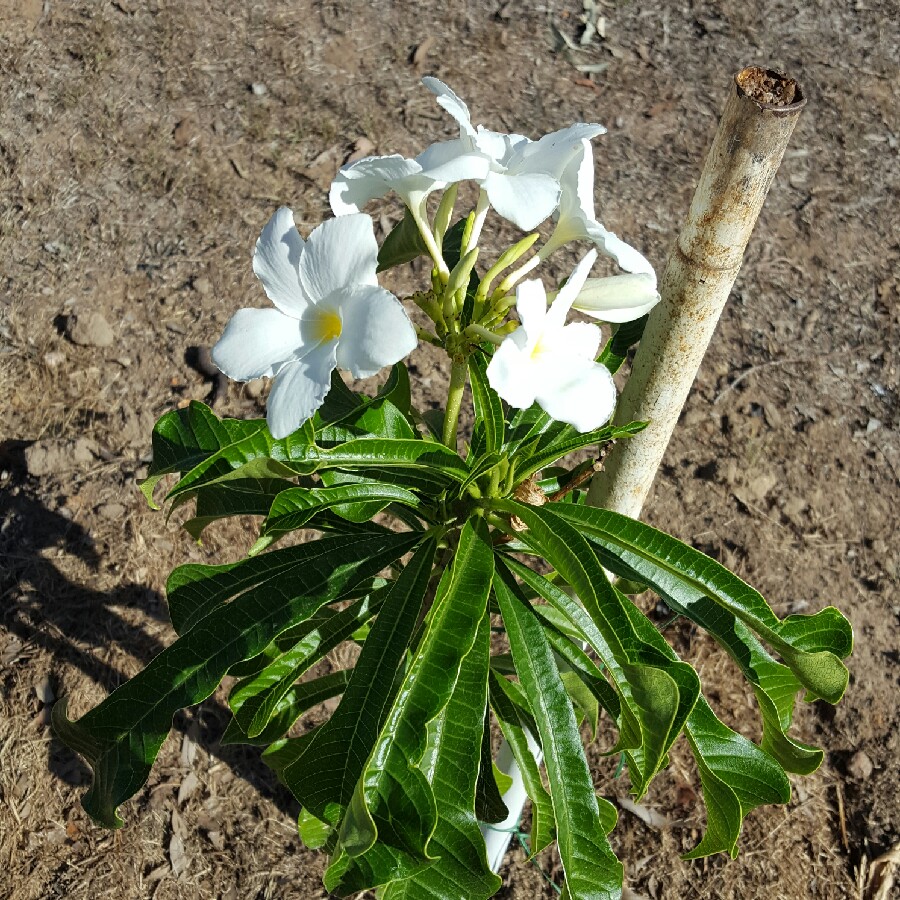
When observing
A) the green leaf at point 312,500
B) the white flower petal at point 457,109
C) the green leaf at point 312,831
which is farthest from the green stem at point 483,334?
the green leaf at point 312,831

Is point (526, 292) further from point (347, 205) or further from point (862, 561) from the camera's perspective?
point (862, 561)

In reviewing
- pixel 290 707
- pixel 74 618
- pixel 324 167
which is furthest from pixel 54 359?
pixel 290 707

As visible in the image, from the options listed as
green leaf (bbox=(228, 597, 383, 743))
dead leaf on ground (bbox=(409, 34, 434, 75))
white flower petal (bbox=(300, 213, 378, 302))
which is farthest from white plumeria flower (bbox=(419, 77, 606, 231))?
dead leaf on ground (bbox=(409, 34, 434, 75))

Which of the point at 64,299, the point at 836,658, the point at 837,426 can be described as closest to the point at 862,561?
the point at 837,426

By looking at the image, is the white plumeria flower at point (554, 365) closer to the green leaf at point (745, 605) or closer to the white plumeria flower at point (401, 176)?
the white plumeria flower at point (401, 176)

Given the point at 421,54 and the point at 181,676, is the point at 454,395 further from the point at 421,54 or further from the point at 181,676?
the point at 421,54

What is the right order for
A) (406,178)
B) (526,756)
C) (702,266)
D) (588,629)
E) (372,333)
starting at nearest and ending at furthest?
(372,333) < (406,178) < (702,266) < (588,629) < (526,756)

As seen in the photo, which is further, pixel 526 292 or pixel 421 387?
pixel 421 387
